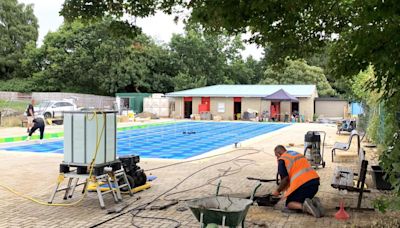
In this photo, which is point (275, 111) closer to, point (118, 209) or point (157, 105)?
point (157, 105)

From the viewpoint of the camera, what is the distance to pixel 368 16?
4203mm

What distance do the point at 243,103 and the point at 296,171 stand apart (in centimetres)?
3561

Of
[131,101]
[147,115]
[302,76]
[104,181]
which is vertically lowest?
[104,181]

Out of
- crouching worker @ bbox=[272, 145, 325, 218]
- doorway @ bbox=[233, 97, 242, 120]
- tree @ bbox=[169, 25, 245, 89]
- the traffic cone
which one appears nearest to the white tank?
crouching worker @ bbox=[272, 145, 325, 218]

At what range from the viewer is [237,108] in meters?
44.0

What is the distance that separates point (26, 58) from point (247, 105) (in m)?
28.4

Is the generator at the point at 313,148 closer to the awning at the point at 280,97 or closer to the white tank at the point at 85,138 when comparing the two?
the white tank at the point at 85,138

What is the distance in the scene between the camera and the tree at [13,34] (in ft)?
175

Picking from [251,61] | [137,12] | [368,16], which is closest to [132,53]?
[251,61]

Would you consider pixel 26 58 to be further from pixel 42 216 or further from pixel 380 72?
pixel 380 72

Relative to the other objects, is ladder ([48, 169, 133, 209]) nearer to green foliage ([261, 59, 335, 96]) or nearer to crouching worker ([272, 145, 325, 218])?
crouching worker ([272, 145, 325, 218])

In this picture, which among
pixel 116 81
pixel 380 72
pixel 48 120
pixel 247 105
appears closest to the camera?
pixel 380 72

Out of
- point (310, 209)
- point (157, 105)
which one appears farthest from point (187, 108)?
point (310, 209)

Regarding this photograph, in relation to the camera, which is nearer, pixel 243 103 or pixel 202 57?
pixel 243 103
